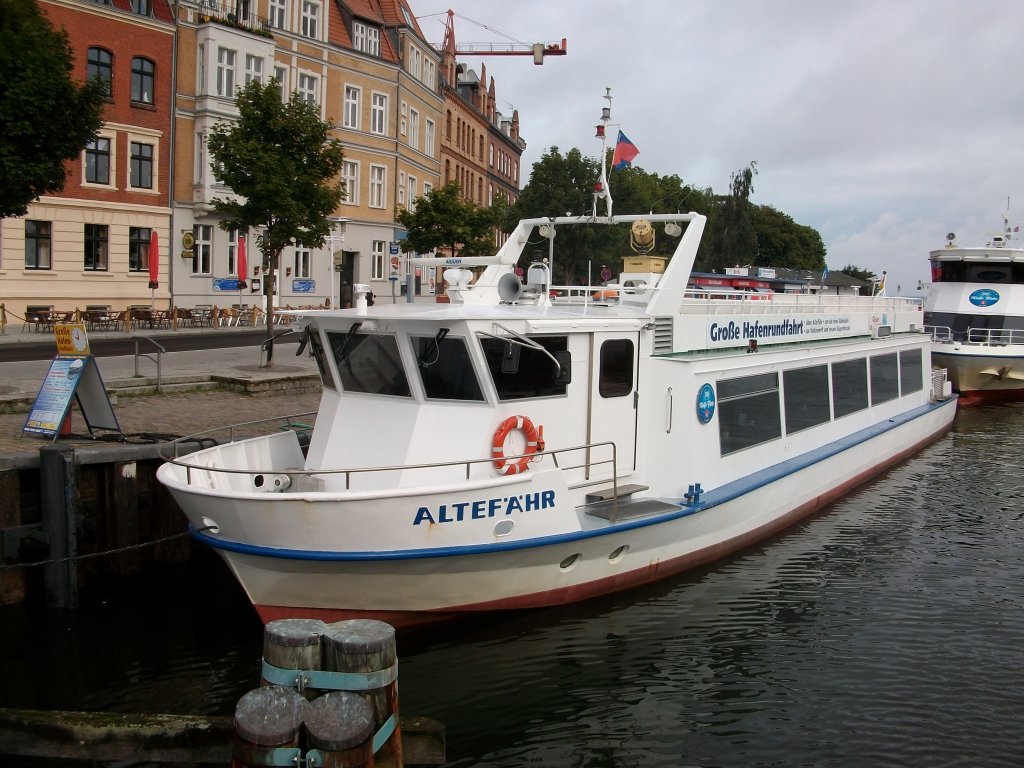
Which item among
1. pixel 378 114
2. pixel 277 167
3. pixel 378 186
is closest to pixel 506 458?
pixel 277 167

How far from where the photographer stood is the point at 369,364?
9359 millimetres

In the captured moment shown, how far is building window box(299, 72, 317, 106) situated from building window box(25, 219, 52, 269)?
1356 centimetres

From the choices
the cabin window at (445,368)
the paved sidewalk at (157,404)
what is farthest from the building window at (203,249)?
the cabin window at (445,368)

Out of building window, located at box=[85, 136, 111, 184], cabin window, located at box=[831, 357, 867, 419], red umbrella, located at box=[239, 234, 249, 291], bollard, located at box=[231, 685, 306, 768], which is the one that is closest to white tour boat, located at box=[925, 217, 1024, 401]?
cabin window, located at box=[831, 357, 867, 419]

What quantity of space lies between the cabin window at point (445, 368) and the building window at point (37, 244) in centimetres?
2697

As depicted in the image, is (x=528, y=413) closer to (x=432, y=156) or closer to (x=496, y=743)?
(x=496, y=743)

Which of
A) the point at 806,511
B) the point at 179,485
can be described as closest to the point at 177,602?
the point at 179,485

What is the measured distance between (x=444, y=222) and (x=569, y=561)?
22322mm

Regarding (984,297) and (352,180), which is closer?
(984,297)

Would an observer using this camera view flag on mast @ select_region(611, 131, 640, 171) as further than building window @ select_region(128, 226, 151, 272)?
No

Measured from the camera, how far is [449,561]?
8.38 meters

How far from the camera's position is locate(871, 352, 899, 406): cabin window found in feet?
55.6

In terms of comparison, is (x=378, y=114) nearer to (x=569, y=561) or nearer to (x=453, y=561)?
(x=569, y=561)

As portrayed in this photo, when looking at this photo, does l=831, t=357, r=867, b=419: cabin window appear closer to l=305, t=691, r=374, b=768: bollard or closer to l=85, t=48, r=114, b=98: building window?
l=305, t=691, r=374, b=768: bollard
